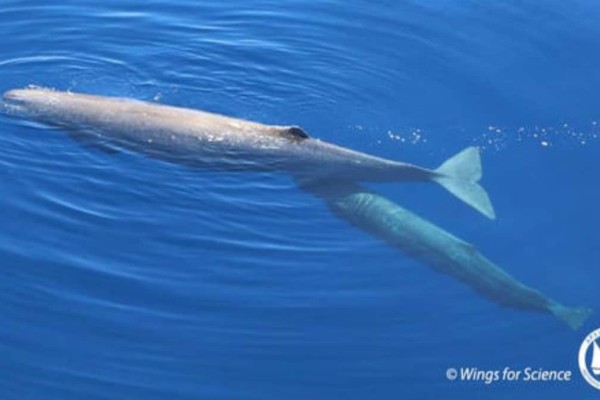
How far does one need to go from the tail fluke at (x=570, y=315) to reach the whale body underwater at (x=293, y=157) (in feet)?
2.32

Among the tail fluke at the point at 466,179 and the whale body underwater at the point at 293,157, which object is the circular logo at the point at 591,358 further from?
the tail fluke at the point at 466,179

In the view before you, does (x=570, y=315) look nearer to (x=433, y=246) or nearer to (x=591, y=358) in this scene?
(x=591, y=358)

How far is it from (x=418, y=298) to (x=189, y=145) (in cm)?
343

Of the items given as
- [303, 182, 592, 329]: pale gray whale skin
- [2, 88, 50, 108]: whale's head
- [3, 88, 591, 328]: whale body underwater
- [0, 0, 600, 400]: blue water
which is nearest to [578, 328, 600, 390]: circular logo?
[0, 0, 600, 400]: blue water

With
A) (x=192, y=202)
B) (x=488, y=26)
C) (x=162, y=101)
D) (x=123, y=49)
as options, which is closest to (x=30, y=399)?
(x=192, y=202)

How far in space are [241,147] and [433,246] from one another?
2.66m

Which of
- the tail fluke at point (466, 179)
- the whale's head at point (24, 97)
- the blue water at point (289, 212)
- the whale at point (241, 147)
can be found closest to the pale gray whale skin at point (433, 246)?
the blue water at point (289, 212)

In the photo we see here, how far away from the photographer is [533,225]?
481 inches

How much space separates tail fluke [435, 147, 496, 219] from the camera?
478 inches

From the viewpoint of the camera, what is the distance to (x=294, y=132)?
12.4 meters

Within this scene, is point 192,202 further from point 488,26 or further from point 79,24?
point 488,26

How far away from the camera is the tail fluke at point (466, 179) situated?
12141mm

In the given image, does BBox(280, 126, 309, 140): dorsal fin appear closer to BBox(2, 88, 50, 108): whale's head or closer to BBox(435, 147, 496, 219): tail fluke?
BBox(435, 147, 496, 219): tail fluke

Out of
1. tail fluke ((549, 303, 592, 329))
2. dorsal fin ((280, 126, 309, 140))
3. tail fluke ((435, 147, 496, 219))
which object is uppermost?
dorsal fin ((280, 126, 309, 140))
